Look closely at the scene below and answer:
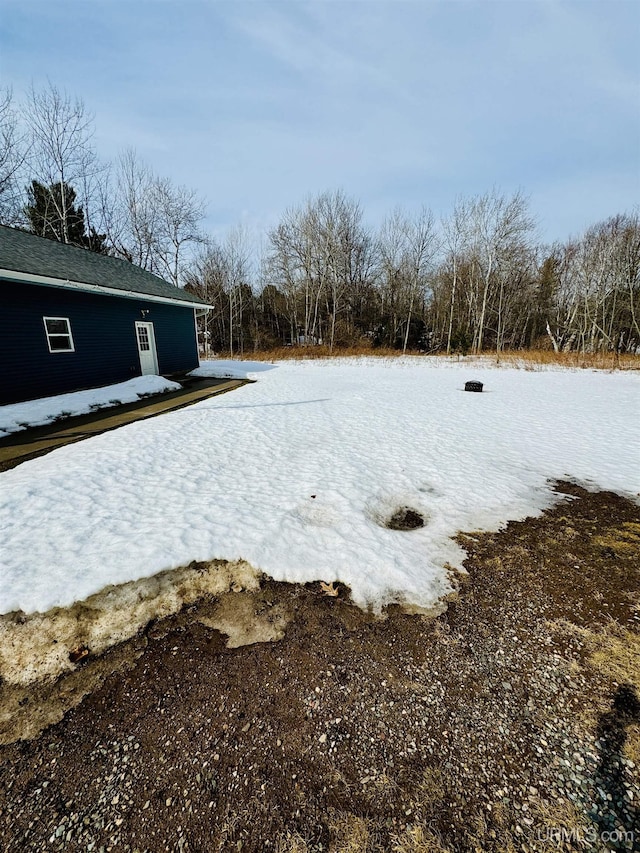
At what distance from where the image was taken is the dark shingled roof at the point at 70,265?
8.80 metres

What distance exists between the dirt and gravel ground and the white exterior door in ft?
40.3

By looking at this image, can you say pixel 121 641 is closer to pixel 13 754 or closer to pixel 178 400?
pixel 13 754

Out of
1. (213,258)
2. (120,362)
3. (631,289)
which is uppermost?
(213,258)

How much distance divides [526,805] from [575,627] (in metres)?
1.38

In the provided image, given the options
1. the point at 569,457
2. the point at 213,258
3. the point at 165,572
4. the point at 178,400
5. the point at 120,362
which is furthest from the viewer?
the point at 213,258

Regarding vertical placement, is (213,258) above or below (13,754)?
above

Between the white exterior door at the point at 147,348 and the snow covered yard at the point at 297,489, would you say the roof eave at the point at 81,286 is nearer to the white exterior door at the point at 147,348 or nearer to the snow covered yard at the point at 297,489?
the white exterior door at the point at 147,348

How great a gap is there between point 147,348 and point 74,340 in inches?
124

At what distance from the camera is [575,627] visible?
99.3 inches

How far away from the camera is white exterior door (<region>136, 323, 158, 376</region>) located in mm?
12844

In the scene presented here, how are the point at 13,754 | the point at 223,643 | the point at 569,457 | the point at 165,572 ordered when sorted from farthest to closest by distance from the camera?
Answer: the point at 569,457, the point at 165,572, the point at 223,643, the point at 13,754

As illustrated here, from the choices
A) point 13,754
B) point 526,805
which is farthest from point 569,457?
point 13,754

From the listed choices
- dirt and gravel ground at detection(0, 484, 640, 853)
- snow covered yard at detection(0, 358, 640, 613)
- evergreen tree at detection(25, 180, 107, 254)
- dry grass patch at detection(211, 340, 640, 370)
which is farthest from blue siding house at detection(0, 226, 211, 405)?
dry grass patch at detection(211, 340, 640, 370)

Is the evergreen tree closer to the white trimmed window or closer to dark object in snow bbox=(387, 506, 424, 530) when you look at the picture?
the white trimmed window
